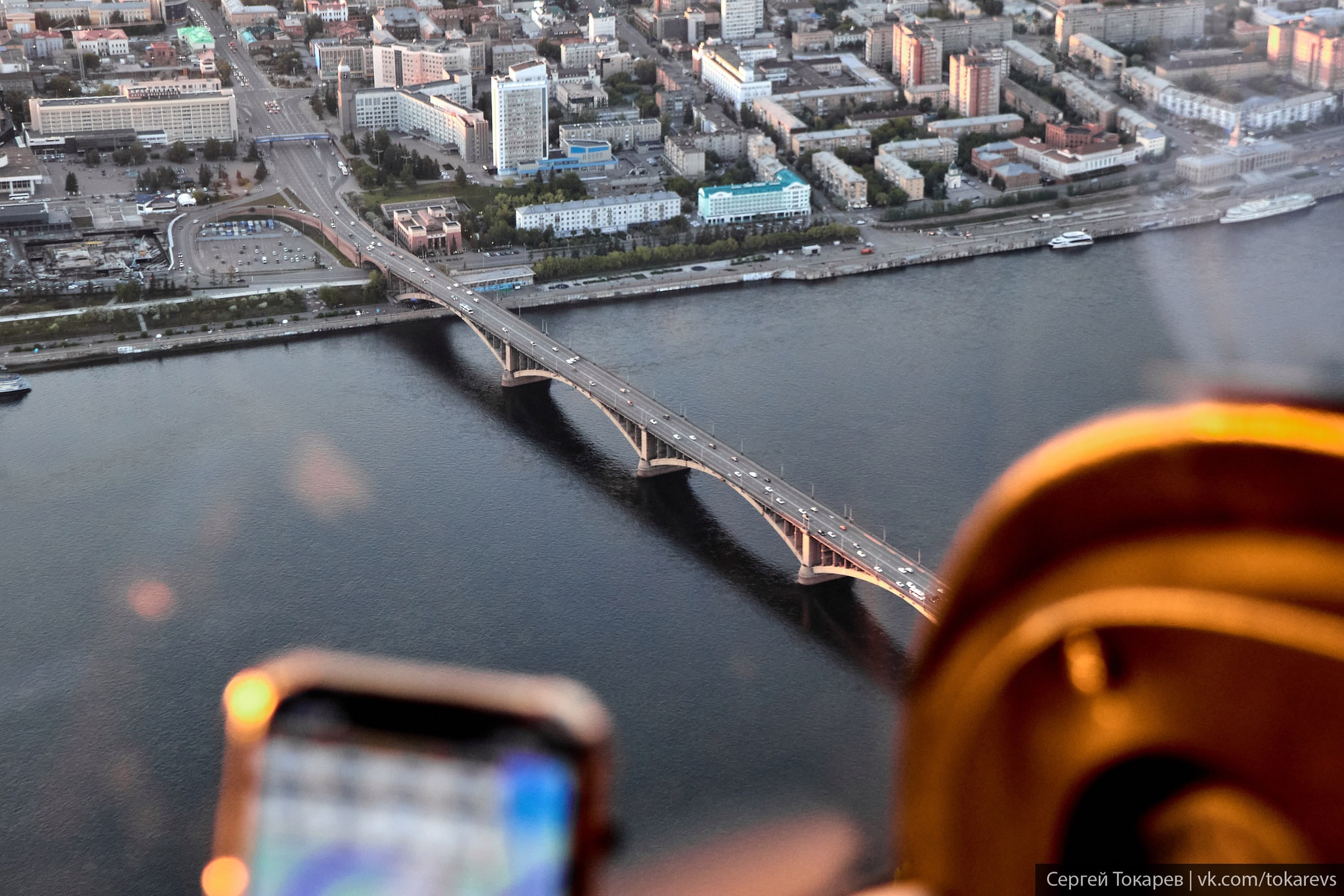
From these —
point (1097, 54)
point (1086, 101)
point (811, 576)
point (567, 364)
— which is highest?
point (1097, 54)

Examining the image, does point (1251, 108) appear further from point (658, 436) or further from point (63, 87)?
point (63, 87)

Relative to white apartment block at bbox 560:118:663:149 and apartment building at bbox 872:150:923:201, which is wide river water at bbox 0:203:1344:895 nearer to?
apartment building at bbox 872:150:923:201

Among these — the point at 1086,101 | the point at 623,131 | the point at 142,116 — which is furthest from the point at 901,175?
the point at 142,116

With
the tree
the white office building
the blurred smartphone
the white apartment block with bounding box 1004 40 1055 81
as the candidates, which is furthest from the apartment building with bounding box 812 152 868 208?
the blurred smartphone

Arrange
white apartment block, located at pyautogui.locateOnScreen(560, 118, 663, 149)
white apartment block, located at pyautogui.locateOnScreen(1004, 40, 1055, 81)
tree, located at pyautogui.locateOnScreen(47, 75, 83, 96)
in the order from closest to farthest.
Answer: white apartment block, located at pyautogui.locateOnScreen(560, 118, 663, 149), tree, located at pyautogui.locateOnScreen(47, 75, 83, 96), white apartment block, located at pyautogui.locateOnScreen(1004, 40, 1055, 81)

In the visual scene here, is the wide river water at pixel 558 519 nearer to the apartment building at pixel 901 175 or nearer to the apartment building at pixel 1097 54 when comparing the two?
the apartment building at pixel 901 175

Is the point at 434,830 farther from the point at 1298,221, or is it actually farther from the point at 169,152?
the point at 169,152
